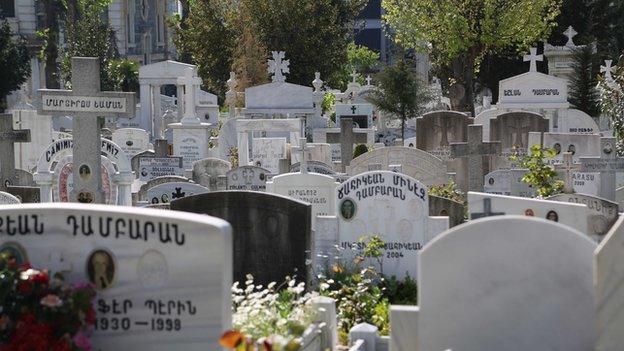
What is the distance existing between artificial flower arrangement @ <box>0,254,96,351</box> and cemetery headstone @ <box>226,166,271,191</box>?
9.34 meters

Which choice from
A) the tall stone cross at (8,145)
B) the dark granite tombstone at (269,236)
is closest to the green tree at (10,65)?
the tall stone cross at (8,145)

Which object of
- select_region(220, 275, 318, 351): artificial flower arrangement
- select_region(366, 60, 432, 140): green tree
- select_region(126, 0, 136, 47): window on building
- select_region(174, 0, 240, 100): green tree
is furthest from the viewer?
select_region(126, 0, 136, 47): window on building

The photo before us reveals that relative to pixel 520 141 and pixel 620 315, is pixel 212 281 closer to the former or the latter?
pixel 620 315

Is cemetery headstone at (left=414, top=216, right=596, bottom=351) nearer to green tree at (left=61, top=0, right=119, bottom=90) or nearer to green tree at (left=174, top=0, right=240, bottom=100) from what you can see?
green tree at (left=174, top=0, right=240, bottom=100)

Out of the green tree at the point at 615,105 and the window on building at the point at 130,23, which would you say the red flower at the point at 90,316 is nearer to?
the green tree at the point at 615,105

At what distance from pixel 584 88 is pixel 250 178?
15.4m

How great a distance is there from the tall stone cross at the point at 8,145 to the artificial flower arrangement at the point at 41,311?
10.2 m

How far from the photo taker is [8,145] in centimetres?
1688

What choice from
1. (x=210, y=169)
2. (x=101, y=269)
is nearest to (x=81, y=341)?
(x=101, y=269)

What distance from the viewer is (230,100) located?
1136 inches

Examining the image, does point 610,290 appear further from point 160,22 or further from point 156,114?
point 160,22

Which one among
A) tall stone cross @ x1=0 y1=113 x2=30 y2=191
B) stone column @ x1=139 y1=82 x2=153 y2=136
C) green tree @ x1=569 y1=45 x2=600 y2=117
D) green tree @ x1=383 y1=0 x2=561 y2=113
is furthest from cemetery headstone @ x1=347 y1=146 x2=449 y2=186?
stone column @ x1=139 y1=82 x2=153 y2=136

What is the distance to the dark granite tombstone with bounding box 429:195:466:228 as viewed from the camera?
43.2 feet

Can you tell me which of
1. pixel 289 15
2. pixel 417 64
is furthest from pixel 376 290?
pixel 417 64
